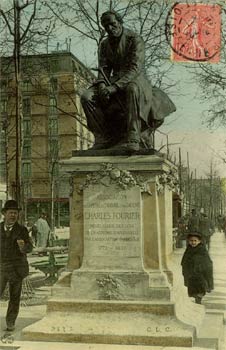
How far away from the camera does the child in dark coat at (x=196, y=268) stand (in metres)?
6.74

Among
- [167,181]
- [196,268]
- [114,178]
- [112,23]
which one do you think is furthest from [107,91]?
[196,268]

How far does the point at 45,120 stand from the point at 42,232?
167 cm

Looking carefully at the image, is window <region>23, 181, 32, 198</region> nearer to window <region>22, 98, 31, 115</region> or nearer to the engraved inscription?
window <region>22, 98, 31, 115</region>

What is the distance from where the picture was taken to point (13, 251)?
6.59 m

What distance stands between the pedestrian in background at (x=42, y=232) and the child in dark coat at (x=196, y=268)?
3.20 meters

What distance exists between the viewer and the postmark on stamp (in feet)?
21.0

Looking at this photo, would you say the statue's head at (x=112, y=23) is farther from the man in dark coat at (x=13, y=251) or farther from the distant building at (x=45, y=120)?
the distant building at (x=45, y=120)

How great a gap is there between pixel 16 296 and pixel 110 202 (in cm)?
138

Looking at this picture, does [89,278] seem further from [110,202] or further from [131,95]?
[131,95]

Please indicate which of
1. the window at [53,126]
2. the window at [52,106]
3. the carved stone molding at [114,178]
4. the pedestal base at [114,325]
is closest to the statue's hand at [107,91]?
the carved stone molding at [114,178]

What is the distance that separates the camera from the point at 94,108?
639 centimetres

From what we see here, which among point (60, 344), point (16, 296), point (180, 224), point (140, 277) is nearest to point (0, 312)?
point (16, 296)

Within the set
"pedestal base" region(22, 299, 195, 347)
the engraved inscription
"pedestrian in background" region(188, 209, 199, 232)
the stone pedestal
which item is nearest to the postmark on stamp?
the stone pedestal

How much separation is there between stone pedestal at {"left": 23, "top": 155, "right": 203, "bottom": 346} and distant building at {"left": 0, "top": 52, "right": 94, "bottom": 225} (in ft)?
9.22
